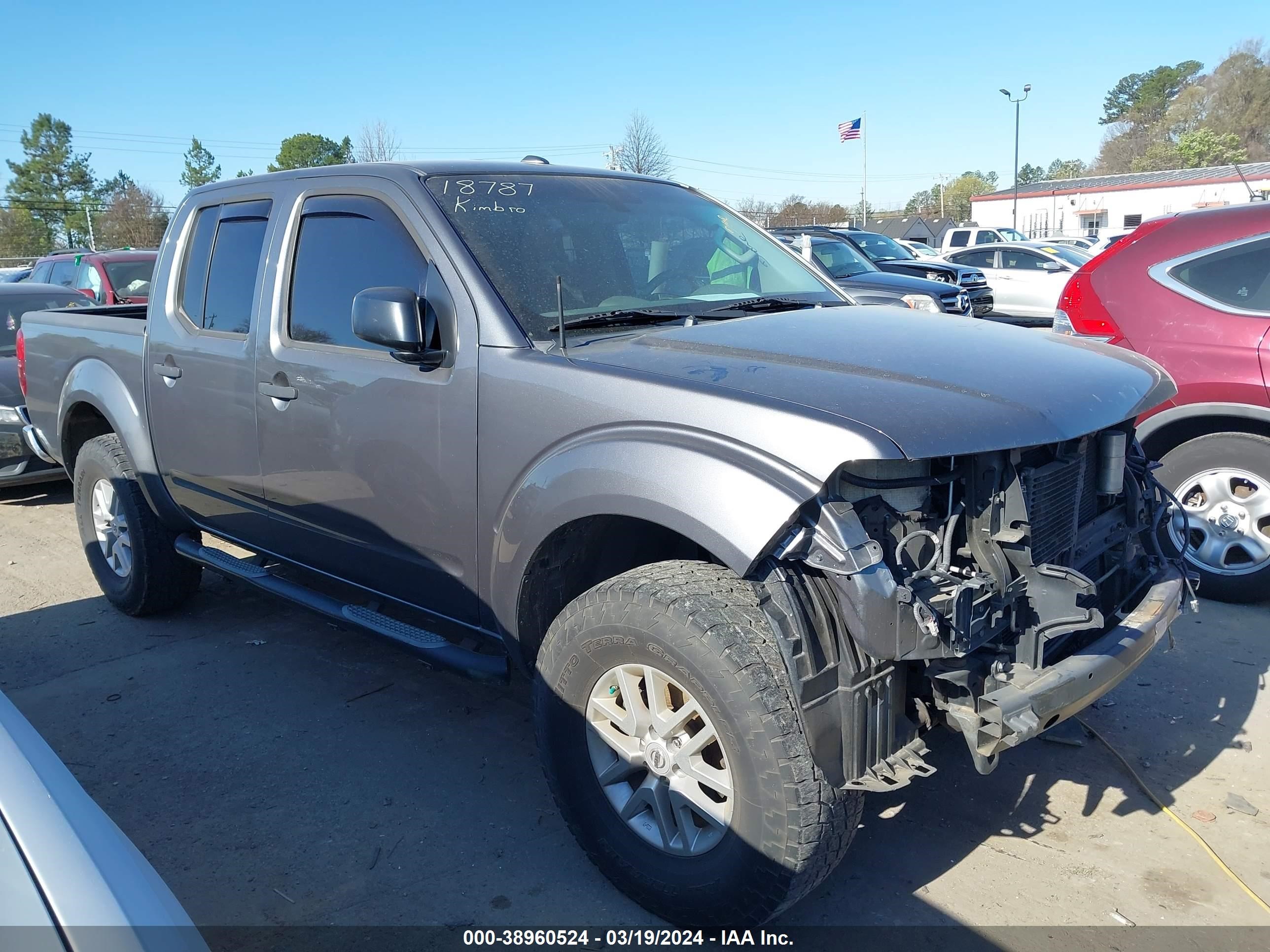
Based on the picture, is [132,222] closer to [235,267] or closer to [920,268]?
[920,268]

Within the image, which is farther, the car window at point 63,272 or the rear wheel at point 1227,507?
the car window at point 63,272

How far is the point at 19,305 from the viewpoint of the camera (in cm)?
875

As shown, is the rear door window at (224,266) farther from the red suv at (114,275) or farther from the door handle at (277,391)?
the red suv at (114,275)

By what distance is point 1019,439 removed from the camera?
2.38 metres

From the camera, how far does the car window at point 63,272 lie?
13164 mm

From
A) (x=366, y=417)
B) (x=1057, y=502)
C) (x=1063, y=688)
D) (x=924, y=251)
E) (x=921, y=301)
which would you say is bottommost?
(x=1063, y=688)

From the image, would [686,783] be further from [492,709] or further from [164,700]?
[164,700]

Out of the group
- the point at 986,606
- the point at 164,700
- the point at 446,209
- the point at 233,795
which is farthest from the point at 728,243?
the point at 164,700

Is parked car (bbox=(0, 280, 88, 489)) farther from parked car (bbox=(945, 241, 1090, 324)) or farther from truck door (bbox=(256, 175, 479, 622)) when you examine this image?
parked car (bbox=(945, 241, 1090, 324))

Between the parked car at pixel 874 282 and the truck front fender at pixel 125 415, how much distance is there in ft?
22.0

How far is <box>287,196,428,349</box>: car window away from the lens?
3.37 m

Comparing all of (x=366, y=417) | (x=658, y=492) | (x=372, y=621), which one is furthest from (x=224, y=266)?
(x=658, y=492)

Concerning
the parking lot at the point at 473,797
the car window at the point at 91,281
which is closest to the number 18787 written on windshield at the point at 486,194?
the parking lot at the point at 473,797

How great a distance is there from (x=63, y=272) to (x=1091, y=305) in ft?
43.7
